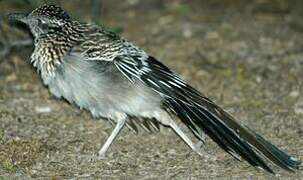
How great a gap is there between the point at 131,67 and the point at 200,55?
118 inches

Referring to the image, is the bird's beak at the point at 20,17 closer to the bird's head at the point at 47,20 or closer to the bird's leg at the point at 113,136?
the bird's head at the point at 47,20

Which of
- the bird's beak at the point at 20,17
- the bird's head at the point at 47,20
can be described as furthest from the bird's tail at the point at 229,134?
the bird's beak at the point at 20,17

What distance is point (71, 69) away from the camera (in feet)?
21.7

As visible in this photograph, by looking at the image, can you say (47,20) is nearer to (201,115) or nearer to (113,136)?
(113,136)

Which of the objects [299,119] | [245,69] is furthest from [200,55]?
[299,119]

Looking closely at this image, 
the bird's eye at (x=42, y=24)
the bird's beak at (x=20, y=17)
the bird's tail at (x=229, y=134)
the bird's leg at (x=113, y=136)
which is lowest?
the bird's leg at (x=113, y=136)

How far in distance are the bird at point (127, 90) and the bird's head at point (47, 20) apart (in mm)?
97

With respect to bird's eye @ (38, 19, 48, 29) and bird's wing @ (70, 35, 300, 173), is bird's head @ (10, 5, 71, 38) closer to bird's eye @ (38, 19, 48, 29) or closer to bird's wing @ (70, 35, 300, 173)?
bird's eye @ (38, 19, 48, 29)

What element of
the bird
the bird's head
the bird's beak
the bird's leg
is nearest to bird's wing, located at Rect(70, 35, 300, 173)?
the bird

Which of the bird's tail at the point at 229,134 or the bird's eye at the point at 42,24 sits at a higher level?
the bird's eye at the point at 42,24

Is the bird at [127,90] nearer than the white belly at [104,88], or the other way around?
the bird at [127,90]

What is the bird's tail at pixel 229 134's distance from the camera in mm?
6176

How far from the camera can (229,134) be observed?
634cm

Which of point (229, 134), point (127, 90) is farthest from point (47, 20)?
point (229, 134)
